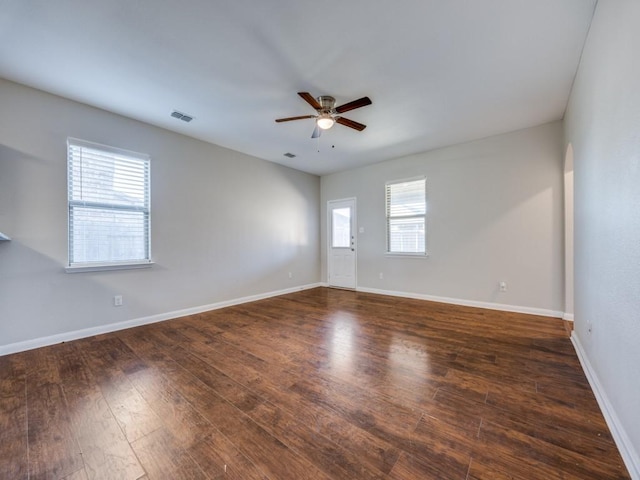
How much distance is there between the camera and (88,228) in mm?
3141

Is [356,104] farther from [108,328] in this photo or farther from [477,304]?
[108,328]

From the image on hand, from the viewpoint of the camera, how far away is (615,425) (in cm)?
145

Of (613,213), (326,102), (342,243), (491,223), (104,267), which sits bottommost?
(104,267)

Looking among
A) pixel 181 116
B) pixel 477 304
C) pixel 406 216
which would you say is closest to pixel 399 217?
pixel 406 216

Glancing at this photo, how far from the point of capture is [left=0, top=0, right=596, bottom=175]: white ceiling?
186cm

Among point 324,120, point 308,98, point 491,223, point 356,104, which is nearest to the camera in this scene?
point 308,98

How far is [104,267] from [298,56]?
10.7 feet

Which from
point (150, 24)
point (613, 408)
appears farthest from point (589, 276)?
point (150, 24)

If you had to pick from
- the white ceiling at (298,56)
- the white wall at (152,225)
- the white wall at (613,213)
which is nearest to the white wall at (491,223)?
the white ceiling at (298,56)

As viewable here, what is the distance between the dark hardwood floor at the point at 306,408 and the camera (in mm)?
1306

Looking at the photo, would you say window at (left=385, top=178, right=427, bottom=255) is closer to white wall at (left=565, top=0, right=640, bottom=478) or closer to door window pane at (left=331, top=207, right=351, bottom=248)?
door window pane at (left=331, top=207, right=351, bottom=248)

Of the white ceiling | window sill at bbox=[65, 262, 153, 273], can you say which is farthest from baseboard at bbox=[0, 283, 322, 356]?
the white ceiling

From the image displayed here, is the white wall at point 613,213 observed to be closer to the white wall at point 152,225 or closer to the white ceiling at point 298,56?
the white ceiling at point 298,56

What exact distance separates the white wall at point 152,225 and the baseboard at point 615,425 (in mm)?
4457
